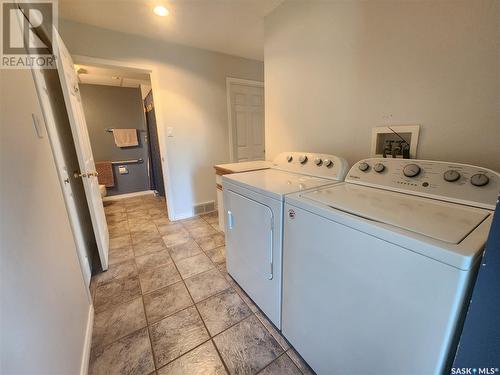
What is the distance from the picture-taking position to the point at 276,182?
1.36m

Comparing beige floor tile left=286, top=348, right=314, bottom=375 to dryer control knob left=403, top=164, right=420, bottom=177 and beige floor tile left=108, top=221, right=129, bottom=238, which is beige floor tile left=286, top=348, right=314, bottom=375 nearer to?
dryer control knob left=403, top=164, right=420, bottom=177

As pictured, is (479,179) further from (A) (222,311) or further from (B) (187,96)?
(B) (187,96)

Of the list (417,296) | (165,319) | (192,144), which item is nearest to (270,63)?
(192,144)

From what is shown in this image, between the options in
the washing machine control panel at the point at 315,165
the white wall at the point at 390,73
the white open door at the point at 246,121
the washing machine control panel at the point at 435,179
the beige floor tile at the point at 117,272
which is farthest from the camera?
the white open door at the point at 246,121

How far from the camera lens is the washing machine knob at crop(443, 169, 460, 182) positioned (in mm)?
920

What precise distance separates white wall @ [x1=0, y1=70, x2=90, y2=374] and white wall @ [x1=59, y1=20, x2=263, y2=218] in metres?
1.77

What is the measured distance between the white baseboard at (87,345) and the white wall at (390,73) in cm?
202

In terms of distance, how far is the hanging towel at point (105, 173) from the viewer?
3973 mm

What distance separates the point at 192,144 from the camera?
3062 millimetres

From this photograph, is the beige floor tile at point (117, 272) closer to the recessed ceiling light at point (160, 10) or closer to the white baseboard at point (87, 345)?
the white baseboard at point (87, 345)

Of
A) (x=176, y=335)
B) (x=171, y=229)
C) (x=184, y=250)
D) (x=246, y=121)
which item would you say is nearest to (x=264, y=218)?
(x=176, y=335)

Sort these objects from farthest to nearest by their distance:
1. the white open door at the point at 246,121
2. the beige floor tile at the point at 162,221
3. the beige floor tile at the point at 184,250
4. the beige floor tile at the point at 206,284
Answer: the white open door at the point at 246,121 < the beige floor tile at the point at 162,221 < the beige floor tile at the point at 184,250 < the beige floor tile at the point at 206,284

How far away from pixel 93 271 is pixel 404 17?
9.98 feet

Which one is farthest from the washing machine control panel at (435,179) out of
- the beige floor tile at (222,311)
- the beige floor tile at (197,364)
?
the beige floor tile at (197,364)
